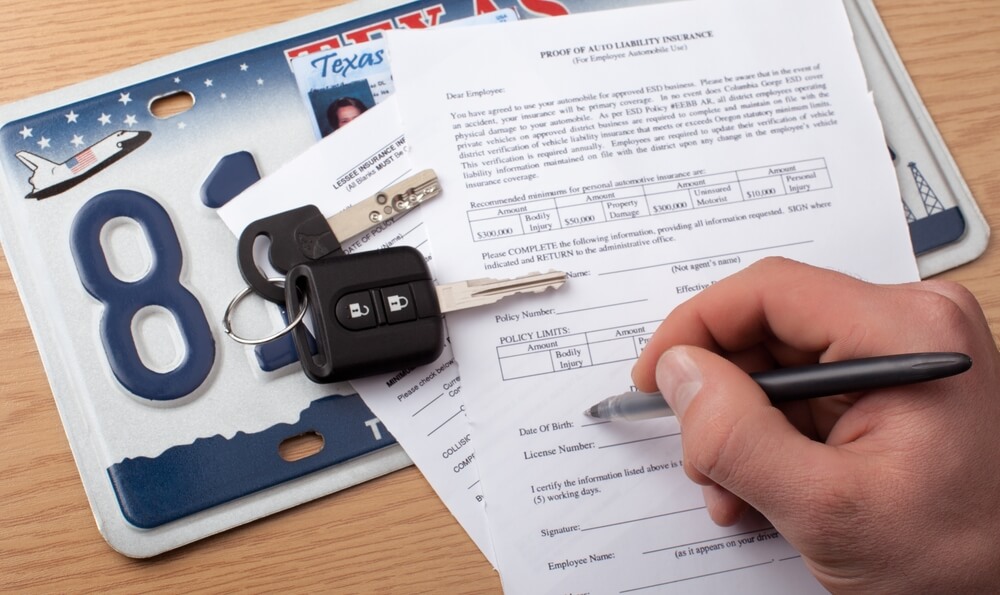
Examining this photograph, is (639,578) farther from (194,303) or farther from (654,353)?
(194,303)

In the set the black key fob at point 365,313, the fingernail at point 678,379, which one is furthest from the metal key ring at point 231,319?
the fingernail at point 678,379

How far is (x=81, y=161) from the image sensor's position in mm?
584

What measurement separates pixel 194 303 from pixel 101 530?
0.57ft

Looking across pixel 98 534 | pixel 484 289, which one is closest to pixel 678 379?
pixel 484 289

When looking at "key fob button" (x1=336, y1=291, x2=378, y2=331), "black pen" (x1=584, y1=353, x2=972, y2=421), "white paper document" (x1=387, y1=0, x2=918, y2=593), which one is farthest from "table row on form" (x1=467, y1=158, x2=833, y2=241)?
"black pen" (x1=584, y1=353, x2=972, y2=421)

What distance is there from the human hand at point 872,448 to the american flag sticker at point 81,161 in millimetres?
466

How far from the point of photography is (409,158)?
61cm

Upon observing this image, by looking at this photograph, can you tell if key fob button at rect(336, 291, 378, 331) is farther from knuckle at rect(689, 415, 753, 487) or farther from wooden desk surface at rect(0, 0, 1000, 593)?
knuckle at rect(689, 415, 753, 487)

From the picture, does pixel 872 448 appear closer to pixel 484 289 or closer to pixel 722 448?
pixel 722 448

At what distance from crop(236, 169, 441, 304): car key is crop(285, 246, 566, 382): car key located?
0.02 metres

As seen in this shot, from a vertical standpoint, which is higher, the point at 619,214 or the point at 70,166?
the point at 70,166

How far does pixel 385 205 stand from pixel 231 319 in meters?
0.15

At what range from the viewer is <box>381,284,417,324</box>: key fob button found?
549mm

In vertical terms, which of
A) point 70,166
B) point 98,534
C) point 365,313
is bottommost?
point 98,534
